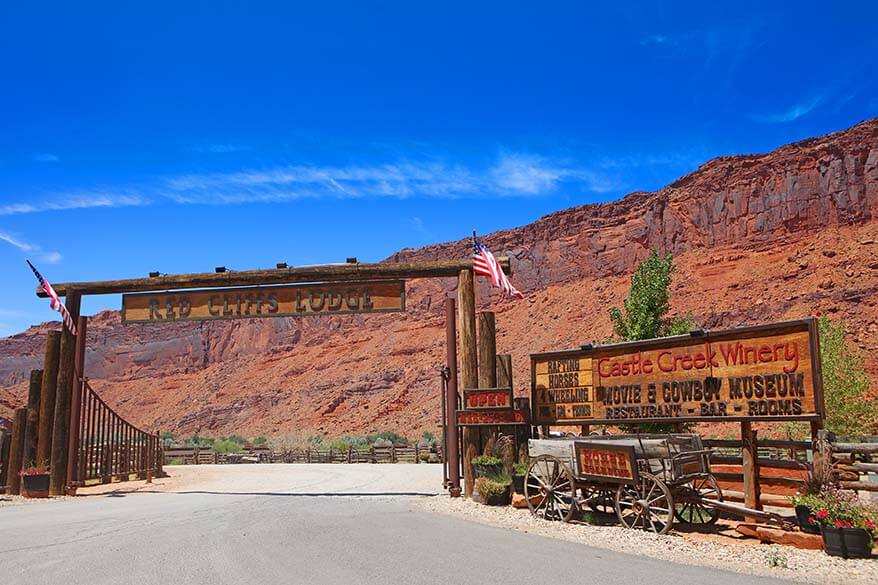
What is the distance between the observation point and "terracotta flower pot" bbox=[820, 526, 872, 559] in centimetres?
757

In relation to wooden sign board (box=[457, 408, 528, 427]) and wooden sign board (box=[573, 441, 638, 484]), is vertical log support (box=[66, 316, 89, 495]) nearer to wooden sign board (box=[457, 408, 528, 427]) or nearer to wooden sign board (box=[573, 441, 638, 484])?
wooden sign board (box=[457, 408, 528, 427])

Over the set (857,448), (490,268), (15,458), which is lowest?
(15,458)

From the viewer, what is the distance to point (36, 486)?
15.9 metres

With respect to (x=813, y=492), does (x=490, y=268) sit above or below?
above

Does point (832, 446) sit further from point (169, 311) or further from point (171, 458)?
point (171, 458)

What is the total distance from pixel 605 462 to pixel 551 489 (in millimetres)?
1160

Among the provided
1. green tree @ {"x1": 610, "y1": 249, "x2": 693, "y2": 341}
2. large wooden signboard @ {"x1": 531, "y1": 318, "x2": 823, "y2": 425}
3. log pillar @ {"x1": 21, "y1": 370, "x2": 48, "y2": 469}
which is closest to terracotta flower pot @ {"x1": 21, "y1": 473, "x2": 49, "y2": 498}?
log pillar @ {"x1": 21, "y1": 370, "x2": 48, "y2": 469}

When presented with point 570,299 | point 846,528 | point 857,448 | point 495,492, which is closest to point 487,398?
point 495,492

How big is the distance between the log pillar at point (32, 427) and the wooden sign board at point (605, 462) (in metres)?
12.7

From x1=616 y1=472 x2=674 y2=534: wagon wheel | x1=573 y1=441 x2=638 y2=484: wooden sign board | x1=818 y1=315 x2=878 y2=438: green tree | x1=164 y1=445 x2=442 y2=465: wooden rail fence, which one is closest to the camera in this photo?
x1=616 y1=472 x2=674 y2=534: wagon wheel

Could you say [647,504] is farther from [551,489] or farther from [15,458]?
[15,458]

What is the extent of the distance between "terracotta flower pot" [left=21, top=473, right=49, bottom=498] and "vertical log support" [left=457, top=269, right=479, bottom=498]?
9.56m

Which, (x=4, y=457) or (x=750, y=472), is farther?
(x=4, y=457)

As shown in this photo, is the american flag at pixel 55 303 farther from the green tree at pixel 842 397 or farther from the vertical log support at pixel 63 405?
the green tree at pixel 842 397
